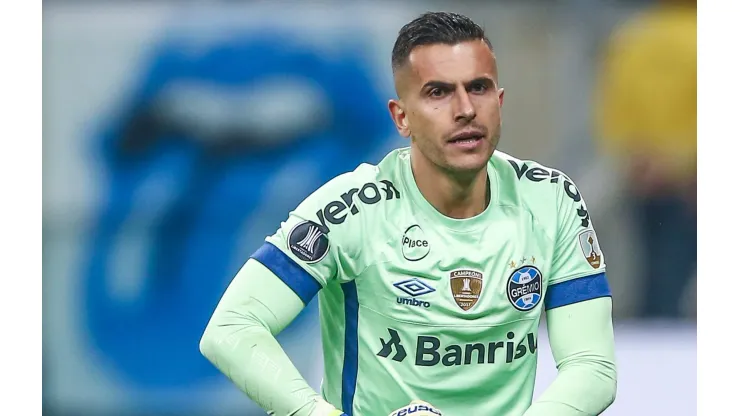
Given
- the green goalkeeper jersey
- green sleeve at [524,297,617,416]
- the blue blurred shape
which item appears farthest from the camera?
the blue blurred shape

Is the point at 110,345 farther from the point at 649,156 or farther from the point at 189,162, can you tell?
the point at 649,156

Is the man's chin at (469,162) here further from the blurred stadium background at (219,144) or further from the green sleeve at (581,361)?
the blurred stadium background at (219,144)

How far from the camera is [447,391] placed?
2.89 meters

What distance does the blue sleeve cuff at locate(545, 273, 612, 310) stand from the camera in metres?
2.92

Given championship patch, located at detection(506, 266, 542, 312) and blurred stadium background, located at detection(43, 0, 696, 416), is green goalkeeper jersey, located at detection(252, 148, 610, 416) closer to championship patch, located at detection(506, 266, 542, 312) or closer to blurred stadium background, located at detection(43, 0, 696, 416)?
championship patch, located at detection(506, 266, 542, 312)

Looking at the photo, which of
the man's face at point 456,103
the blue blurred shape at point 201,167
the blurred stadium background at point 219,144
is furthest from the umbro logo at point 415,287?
the blue blurred shape at point 201,167

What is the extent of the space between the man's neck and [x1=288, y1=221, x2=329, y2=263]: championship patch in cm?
31

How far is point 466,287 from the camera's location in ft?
9.48

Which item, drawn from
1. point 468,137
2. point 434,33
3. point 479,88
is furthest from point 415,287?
point 434,33

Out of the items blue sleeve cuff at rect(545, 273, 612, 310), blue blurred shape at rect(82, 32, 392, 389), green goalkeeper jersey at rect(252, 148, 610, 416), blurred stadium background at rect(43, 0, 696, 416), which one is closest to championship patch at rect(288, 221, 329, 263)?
green goalkeeper jersey at rect(252, 148, 610, 416)

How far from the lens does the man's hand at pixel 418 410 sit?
8.57ft

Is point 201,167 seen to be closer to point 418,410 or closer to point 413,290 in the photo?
point 413,290

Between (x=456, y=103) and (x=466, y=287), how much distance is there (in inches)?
18.4

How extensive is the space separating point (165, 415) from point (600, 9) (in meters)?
2.75
